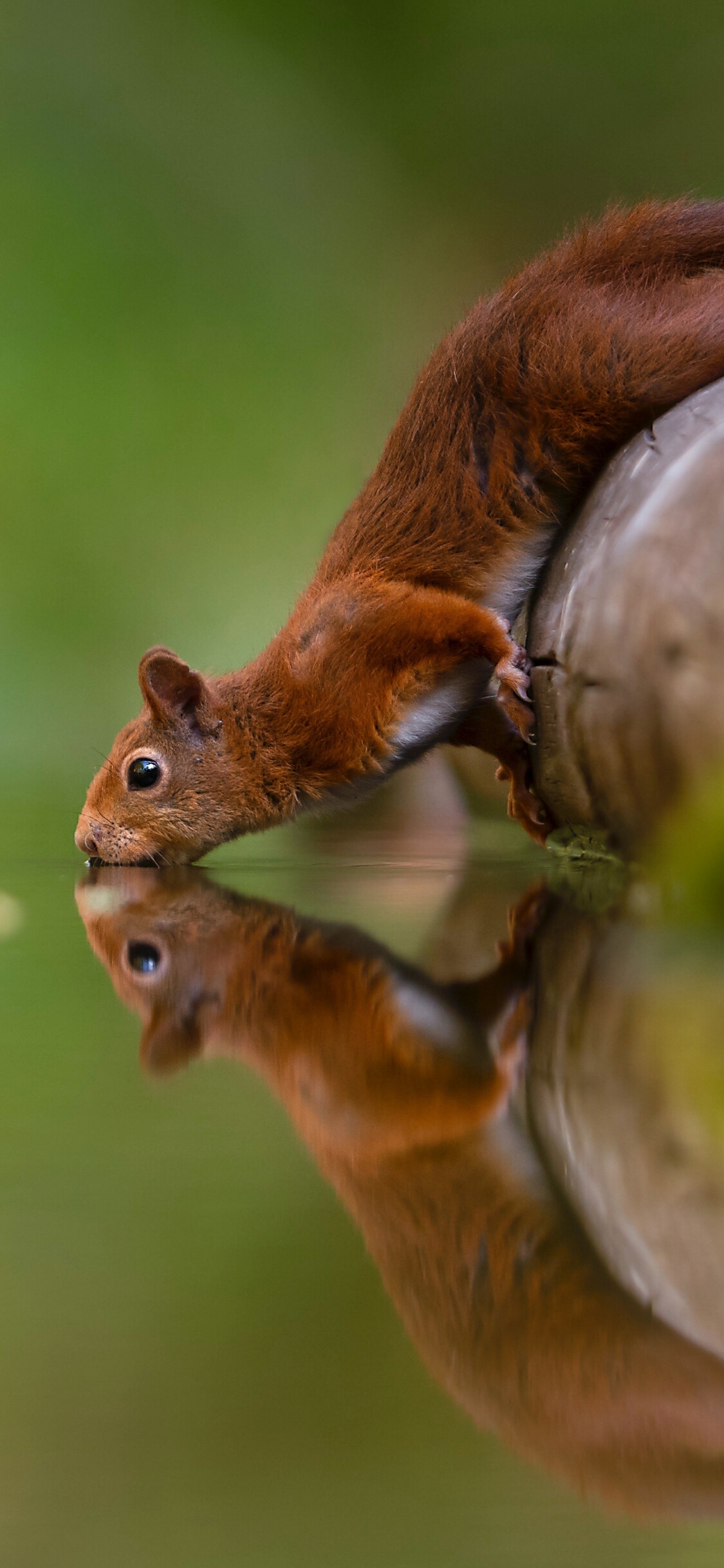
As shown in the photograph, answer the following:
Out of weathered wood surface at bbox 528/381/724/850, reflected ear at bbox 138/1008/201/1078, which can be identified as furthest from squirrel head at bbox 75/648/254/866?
reflected ear at bbox 138/1008/201/1078

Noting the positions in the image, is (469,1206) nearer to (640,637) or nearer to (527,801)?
(640,637)

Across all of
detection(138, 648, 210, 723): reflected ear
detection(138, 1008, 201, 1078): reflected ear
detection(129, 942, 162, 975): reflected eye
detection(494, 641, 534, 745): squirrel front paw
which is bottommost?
detection(494, 641, 534, 745): squirrel front paw

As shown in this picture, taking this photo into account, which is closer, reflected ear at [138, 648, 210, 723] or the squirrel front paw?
the squirrel front paw

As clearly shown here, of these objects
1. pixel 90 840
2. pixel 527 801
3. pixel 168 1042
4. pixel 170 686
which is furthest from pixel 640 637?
pixel 90 840

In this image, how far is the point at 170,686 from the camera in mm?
1666

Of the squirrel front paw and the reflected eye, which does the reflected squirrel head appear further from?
the squirrel front paw

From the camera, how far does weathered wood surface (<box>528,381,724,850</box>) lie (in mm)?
1043

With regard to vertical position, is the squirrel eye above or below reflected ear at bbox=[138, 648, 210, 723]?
below

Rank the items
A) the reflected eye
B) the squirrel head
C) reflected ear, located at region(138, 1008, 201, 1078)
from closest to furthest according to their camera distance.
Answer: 1. reflected ear, located at region(138, 1008, 201, 1078)
2. the reflected eye
3. the squirrel head

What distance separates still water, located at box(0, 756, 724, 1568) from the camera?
0.25 metres

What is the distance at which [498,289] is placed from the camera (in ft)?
5.56

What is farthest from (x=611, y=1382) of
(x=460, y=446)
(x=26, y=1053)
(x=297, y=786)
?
(x=460, y=446)

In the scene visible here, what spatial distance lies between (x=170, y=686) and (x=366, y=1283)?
54.7 inches

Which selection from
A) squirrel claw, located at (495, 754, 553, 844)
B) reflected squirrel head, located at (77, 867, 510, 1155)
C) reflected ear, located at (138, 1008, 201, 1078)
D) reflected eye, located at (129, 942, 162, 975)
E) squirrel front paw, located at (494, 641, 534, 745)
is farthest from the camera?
squirrel claw, located at (495, 754, 553, 844)
